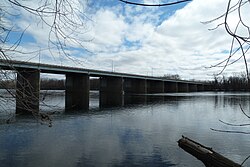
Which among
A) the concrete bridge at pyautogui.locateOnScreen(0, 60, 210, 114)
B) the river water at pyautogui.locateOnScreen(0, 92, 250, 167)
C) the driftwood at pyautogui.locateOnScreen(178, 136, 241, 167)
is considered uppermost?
the concrete bridge at pyautogui.locateOnScreen(0, 60, 210, 114)

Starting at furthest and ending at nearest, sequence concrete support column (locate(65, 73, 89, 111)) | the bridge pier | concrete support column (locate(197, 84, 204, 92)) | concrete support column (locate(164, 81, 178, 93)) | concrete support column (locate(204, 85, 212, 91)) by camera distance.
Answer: concrete support column (locate(204, 85, 212, 91)) < concrete support column (locate(197, 84, 204, 92)) < concrete support column (locate(164, 81, 178, 93)) < the bridge pier < concrete support column (locate(65, 73, 89, 111))

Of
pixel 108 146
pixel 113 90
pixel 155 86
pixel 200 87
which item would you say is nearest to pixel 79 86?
pixel 113 90

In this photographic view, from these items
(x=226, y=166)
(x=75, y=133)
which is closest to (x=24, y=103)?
(x=226, y=166)

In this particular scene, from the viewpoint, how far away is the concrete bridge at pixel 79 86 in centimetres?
372

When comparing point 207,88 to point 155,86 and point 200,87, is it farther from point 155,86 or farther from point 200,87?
point 155,86

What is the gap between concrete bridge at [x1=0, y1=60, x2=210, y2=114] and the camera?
372 cm

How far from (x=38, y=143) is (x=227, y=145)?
431 inches

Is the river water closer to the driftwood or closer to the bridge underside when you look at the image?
the driftwood

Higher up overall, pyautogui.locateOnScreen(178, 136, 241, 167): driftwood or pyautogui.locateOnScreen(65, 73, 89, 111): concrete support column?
pyautogui.locateOnScreen(65, 73, 89, 111): concrete support column

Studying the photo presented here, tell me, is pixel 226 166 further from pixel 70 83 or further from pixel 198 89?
pixel 198 89

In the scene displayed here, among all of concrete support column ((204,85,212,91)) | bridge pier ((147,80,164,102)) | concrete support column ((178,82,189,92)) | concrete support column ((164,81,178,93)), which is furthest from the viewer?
concrete support column ((204,85,212,91))

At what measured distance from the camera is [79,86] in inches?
2776

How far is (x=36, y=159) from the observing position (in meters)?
11.2

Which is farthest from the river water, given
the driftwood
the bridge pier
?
the bridge pier
